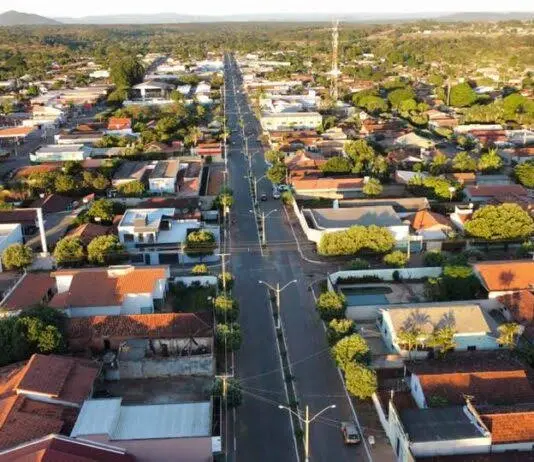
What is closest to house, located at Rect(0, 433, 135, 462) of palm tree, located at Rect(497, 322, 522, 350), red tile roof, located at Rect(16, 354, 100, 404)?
red tile roof, located at Rect(16, 354, 100, 404)

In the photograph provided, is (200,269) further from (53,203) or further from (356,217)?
(53,203)

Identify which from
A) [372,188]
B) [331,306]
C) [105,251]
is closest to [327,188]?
[372,188]

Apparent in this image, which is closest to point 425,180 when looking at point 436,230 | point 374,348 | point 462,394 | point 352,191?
point 352,191

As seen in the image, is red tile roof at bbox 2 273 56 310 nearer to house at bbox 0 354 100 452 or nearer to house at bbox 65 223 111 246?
house at bbox 65 223 111 246

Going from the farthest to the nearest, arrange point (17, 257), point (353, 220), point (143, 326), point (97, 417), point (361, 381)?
point (353, 220) < point (17, 257) < point (143, 326) < point (361, 381) < point (97, 417)

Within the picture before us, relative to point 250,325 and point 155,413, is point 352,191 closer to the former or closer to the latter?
point 250,325

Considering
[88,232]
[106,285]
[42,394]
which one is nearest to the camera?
[42,394]
